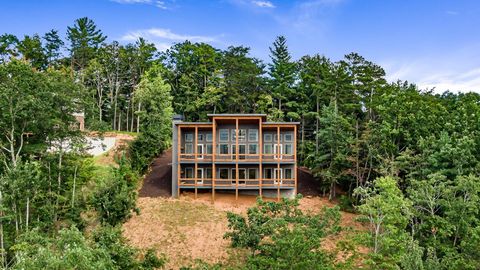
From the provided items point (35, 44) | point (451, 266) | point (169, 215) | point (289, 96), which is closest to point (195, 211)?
point (169, 215)

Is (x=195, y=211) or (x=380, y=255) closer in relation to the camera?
(x=380, y=255)

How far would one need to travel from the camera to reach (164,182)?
3114cm

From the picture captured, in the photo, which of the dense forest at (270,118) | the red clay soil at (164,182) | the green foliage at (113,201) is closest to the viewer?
the dense forest at (270,118)

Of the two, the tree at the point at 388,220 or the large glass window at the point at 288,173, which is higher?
the large glass window at the point at 288,173

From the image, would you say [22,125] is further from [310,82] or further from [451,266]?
[310,82]

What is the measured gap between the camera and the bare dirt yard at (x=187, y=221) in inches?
841

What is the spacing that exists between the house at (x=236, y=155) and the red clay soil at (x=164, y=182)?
4.28 feet

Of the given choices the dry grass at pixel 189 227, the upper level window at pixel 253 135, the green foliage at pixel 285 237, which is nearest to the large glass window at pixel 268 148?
the upper level window at pixel 253 135

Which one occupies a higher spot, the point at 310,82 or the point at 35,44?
the point at 35,44

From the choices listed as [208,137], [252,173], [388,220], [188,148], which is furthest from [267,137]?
[388,220]

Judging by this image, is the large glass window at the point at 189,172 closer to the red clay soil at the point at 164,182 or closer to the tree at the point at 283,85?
the red clay soil at the point at 164,182

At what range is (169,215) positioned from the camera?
25.2 meters

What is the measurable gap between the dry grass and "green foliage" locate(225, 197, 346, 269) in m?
4.78

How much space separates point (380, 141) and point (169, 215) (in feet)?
53.0
